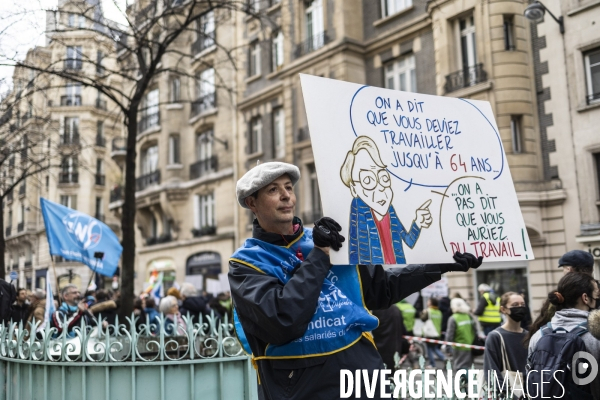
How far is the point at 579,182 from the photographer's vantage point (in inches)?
614

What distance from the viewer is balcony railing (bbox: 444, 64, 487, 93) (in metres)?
17.1

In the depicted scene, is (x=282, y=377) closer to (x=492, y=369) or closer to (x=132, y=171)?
(x=492, y=369)

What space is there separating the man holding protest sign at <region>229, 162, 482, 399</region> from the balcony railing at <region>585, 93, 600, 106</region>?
48.1ft

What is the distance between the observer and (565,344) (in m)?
3.59

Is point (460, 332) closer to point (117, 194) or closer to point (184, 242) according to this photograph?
point (184, 242)

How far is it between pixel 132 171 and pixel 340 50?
1472cm

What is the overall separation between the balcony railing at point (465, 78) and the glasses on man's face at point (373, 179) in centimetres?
1510

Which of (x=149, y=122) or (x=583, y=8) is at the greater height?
(x=149, y=122)

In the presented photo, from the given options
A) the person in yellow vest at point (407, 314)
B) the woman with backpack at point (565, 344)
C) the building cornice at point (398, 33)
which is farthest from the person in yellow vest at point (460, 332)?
the building cornice at point (398, 33)

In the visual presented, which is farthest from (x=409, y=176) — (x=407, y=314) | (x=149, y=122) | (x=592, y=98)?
(x=149, y=122)

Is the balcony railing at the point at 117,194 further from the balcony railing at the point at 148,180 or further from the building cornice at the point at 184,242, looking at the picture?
the building cornice at the point at 184,242

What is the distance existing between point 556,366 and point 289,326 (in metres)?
1.97

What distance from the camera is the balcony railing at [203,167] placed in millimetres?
28606

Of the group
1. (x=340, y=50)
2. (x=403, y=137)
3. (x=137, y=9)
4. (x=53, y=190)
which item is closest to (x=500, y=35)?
(x=340, y=50)
